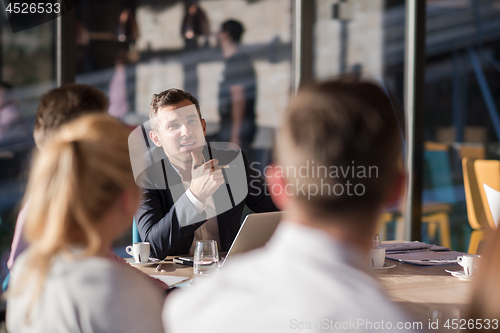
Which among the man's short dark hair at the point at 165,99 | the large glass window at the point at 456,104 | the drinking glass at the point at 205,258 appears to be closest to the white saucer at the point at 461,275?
the drinking glass at the point at 205,258

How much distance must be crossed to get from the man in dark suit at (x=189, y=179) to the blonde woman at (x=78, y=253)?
1.05 metres

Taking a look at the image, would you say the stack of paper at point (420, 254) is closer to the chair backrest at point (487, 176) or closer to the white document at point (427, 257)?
Answer: the white document at point (427, 257)

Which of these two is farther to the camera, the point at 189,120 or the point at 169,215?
the point at 189,120

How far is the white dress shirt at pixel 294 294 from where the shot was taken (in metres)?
0.54

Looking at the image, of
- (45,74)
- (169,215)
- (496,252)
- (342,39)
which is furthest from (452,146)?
(45,74)

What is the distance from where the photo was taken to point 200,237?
2123mm

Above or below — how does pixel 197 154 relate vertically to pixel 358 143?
below

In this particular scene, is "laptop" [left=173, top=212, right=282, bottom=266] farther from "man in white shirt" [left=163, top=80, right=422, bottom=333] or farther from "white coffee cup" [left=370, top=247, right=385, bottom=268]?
"man in white shirt" [left=163, top=80, right=422, bottom=333]

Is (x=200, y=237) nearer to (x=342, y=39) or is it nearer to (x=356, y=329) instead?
(x=356, y=329)

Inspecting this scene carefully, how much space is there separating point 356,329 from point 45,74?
7.91 metres

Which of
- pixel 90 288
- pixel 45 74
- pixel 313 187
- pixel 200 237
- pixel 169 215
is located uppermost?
pixel 45 74

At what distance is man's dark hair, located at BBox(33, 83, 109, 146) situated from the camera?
4.45 ft

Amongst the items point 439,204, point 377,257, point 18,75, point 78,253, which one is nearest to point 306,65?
point 439,204

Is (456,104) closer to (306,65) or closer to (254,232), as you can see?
(306,65)
